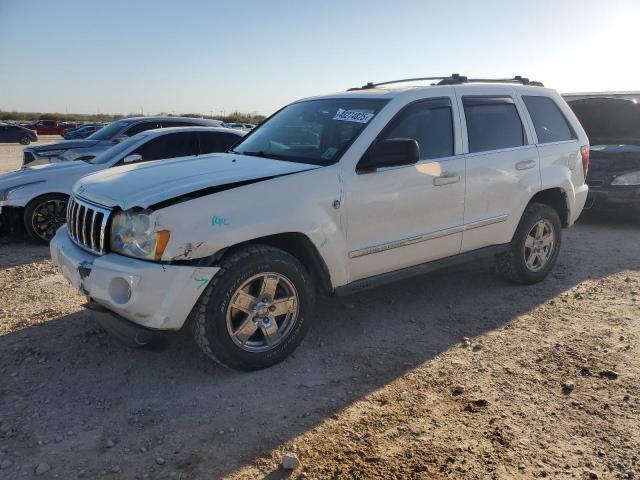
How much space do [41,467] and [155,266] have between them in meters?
1.12

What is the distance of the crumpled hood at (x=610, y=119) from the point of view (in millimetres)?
9023

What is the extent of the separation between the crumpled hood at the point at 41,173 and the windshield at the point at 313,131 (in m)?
3.25

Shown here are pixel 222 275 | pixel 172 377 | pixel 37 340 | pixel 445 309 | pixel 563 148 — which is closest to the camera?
pixel 222 275

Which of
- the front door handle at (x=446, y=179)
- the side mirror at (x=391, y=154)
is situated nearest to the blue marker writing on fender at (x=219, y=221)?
the side mirror at (x=391, y=154)

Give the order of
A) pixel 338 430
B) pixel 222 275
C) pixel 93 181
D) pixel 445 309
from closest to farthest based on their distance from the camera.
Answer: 1. pixel 338 430
2. pixel 222 275
3. pixel 93 181
4. pixel 445 309

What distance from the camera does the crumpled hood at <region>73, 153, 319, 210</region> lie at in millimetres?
3170

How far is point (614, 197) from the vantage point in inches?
303

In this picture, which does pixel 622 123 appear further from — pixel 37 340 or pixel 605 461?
pixel 37 340

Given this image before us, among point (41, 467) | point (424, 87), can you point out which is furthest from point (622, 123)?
point (41, 467)

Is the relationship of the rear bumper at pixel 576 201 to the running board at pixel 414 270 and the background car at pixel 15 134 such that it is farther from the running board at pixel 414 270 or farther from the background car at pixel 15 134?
the background car at pixel 15 134

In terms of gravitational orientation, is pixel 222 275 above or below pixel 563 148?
below

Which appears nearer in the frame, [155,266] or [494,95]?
[155,266]

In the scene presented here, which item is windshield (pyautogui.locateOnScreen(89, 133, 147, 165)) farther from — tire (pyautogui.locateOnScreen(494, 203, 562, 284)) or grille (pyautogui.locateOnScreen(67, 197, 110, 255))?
tire (pyautogui.locateOnScreen(494, 203, 562, 284))

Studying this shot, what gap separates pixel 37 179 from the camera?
6.66m
